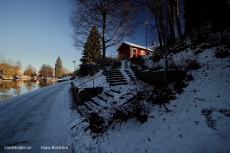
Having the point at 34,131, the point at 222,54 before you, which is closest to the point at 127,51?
the point at 222,54

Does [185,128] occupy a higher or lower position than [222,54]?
lower

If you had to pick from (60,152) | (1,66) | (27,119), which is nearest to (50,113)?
(27,119)

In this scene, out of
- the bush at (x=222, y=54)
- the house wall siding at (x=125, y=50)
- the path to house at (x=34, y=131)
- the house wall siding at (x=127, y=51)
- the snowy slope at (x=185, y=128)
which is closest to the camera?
the snowy slope at (x=185, y=128)

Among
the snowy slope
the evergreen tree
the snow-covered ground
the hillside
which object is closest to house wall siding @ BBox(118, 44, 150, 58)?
the snow-covered ground

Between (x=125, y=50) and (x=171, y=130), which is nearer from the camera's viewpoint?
(x=171, y=130)

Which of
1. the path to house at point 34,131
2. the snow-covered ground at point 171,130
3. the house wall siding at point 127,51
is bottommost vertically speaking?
the path to house at point 34,131

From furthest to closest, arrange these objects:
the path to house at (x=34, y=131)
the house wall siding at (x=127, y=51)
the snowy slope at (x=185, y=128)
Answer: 1. the house wall siding at (x=127, y=51)
2. the path to house at (x=34, y=131)
3. the snowy slope at (x=185, y=128)

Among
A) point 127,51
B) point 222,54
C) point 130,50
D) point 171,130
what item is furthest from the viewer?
point 127,51

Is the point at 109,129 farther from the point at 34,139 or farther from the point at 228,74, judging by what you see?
the point at 228,74

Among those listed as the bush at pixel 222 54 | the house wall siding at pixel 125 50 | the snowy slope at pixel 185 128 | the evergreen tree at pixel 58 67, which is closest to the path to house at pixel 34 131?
the snowy slope at pixel 185 128

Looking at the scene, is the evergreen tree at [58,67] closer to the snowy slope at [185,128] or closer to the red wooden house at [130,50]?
the red wooden house at [130,50]

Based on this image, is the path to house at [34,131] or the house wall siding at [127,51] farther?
the house wall siding at [127,51]

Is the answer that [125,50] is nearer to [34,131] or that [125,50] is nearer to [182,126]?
[34,131]

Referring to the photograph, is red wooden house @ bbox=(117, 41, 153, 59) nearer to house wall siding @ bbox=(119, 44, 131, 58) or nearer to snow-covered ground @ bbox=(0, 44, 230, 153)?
house wall siding @ bbox=(119, 44, 131, 58)
